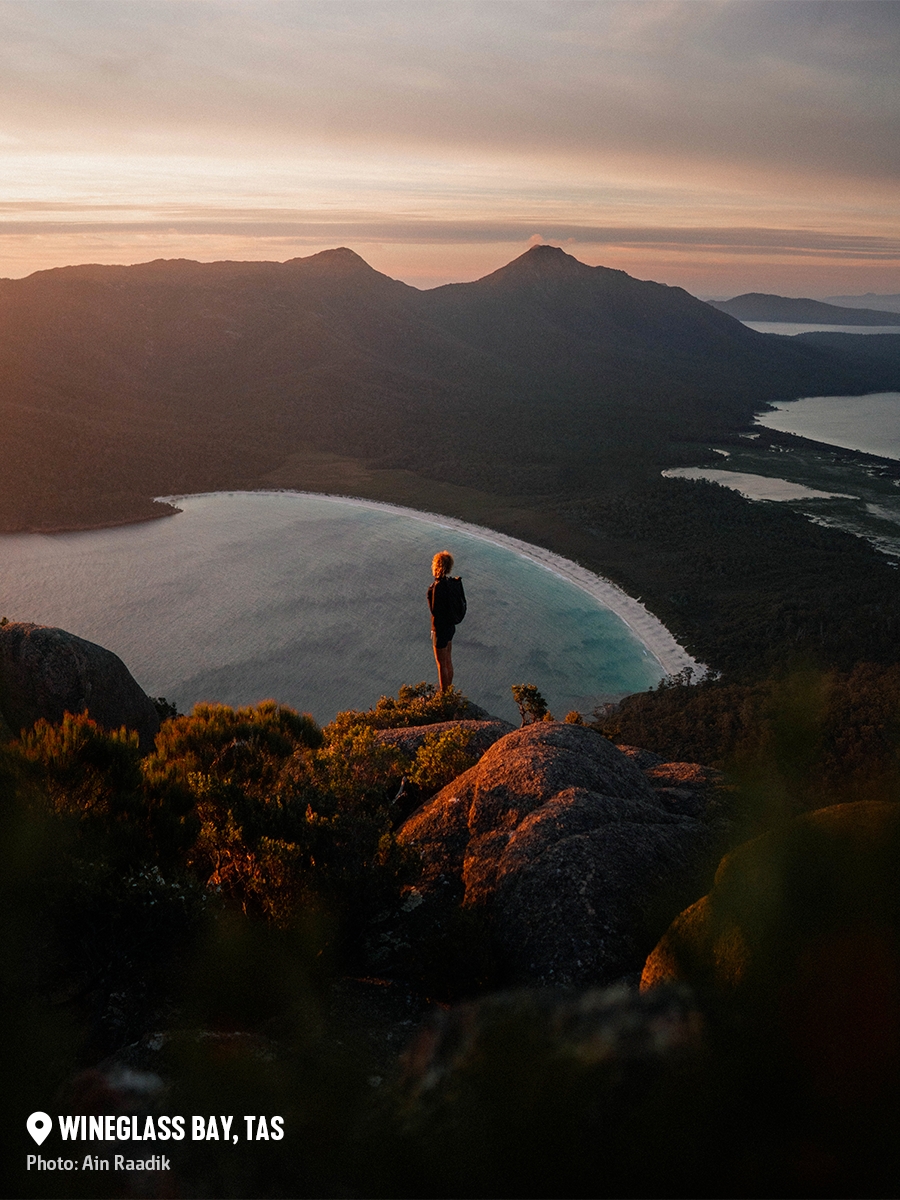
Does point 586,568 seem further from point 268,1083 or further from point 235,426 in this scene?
point 235,426

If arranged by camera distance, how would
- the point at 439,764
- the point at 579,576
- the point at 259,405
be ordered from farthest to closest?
the point at 259,405
the point at 579,576
the point at 439,764

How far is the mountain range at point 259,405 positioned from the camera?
8050 cm

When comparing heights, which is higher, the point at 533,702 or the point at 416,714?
the point at 533,702

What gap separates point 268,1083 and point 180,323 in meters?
180

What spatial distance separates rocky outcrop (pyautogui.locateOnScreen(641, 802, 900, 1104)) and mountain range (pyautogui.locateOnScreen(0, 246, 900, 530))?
A: 61128 millimetres

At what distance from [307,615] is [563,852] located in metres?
33.3

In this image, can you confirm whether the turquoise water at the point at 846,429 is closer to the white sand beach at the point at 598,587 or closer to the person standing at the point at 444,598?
the white sand beach at the point at 598,587

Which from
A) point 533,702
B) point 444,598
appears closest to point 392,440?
point 533,702

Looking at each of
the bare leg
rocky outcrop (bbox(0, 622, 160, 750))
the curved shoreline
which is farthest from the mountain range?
the bare leg

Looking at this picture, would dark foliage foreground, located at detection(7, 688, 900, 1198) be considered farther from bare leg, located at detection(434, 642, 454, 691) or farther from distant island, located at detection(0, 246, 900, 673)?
distant island, located at detection(0, 246, 900, 673)

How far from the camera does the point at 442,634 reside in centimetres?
1210

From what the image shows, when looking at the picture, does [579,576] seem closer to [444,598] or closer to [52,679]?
[444,598]

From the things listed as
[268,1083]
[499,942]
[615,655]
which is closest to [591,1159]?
[268,1083]

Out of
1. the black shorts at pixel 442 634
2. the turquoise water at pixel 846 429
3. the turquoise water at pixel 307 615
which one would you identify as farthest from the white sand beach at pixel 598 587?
the turquoise water at pixel 846 429
